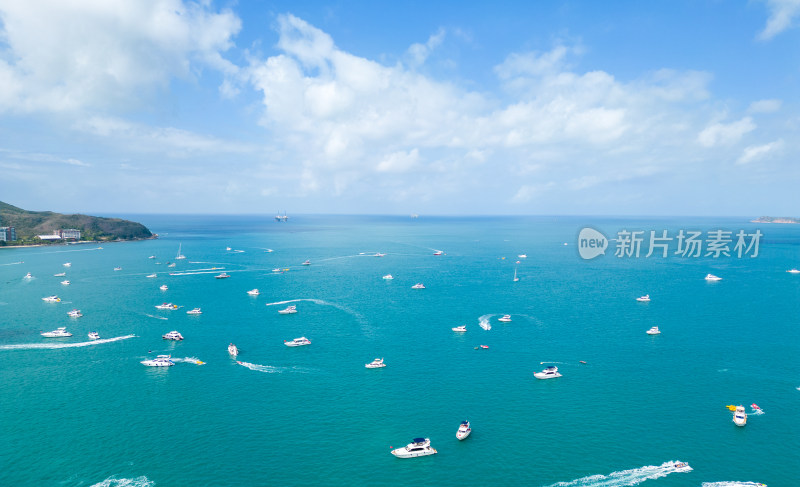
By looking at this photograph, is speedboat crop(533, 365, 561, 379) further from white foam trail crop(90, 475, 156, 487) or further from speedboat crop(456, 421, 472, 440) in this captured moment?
white foam trail crop(90, 475, 156, 487)

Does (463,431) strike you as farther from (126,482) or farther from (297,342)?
(297,342)

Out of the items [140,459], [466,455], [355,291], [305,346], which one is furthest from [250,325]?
[466,455]

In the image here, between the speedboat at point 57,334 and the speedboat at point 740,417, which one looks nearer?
the speedboat at point 740,417

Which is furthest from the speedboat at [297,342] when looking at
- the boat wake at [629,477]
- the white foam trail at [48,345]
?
the boat wake at [629,477]

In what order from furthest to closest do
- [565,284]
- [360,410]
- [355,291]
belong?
[565,284] < [355,291] < [360,410]

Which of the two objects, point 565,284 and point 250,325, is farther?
point 565,284

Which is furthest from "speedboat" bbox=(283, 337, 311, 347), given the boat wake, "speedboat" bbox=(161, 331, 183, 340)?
the boat wake

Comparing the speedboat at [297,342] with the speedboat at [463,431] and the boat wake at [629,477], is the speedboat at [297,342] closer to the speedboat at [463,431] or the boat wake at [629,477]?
the speedboat at [463,431]

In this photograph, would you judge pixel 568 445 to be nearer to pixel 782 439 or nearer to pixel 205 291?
pixel 782 439
